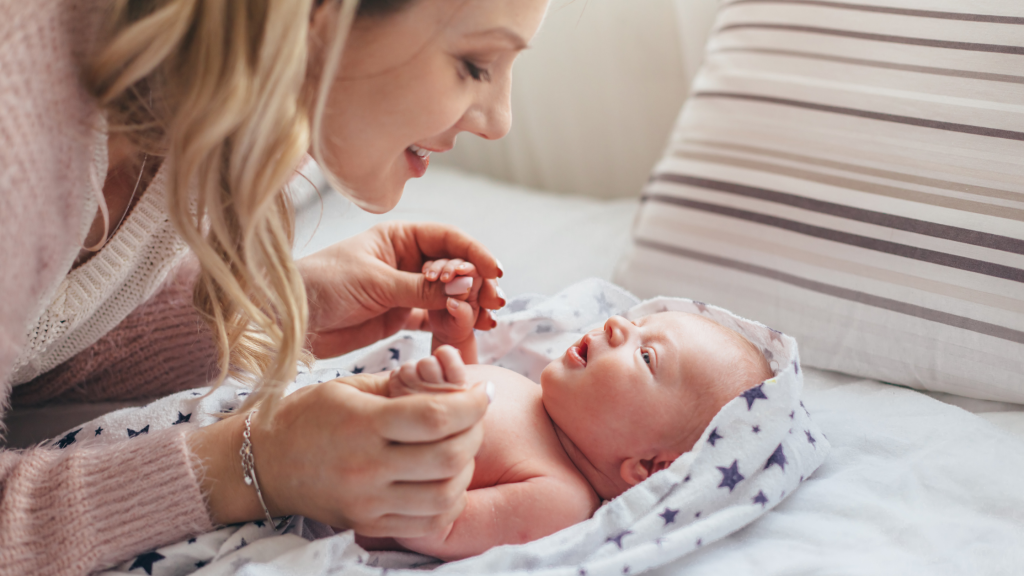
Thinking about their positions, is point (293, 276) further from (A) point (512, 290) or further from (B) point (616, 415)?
(A) point (512, 290)

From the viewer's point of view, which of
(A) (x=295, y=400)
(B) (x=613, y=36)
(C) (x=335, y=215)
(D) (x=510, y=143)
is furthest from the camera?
(D) (x=510, y=143)

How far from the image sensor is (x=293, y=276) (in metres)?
0.71

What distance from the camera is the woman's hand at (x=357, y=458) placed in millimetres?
668

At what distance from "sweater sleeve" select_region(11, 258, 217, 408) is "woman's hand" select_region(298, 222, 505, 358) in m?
0.17

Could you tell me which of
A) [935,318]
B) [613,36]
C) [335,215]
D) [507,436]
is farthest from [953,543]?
[613,36]

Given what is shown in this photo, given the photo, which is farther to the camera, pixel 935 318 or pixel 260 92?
pixel 935 318

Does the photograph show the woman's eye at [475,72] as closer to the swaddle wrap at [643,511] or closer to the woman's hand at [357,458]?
the woman's hand at [357,458]

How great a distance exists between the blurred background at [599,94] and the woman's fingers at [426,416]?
48.5 inches

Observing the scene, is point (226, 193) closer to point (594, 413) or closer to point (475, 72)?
point (475, 72)

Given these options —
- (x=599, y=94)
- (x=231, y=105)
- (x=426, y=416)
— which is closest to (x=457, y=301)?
(x=426, y=416)

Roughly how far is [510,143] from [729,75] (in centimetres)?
84

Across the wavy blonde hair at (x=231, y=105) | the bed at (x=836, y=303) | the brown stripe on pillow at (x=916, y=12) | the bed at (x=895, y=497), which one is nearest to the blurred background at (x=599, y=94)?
the bed at (x=836, y=303)

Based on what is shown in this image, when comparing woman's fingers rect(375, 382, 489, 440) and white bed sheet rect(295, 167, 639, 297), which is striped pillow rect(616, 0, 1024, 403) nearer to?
white bed sheet rect(295, 167, 639, 297)

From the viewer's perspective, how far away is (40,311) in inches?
32.3
